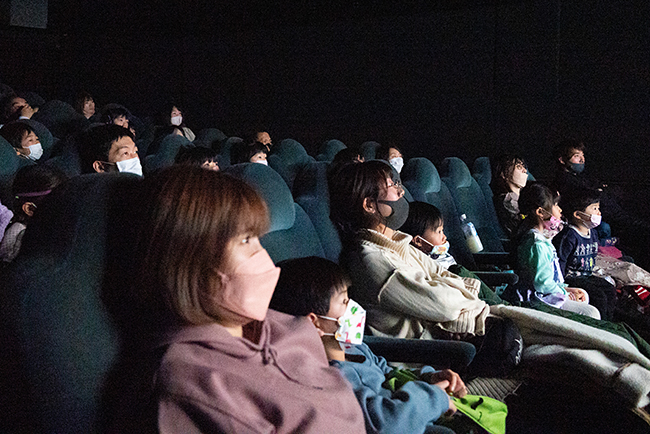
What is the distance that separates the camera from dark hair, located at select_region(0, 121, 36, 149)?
3455mm

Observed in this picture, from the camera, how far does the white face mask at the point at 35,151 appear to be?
3.45m

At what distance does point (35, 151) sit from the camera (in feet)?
11.4

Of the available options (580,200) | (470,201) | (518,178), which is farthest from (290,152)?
(580,200)

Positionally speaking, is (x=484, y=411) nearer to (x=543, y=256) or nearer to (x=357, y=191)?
(x=357, y=191)

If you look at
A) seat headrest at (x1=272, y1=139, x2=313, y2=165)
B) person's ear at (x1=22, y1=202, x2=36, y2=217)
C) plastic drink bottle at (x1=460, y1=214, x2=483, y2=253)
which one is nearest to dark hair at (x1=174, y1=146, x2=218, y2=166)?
person's ear at (x1=22, y1=202, x2=36, y2=217)

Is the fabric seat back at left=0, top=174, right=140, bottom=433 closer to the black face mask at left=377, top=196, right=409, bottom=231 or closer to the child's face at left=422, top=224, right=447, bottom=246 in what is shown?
the black face mask at left=377, top=196, right=409, bottom=231

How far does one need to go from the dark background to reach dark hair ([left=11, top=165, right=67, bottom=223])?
4.81m

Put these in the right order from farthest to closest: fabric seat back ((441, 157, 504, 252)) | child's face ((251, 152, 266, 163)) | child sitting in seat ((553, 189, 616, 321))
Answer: child's face ((251, 152, 266, 163)) < fabric seat back ((441, 157, 504, 252)) < child sitting in seat ((553, 189, 616, 321))

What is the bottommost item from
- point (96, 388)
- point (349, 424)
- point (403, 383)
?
point (403, 383)

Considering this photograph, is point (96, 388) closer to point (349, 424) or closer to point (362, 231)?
point (349, 424)

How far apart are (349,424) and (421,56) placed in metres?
6.08

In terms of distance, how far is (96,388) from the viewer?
896 mm

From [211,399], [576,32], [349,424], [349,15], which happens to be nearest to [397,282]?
[349,424]

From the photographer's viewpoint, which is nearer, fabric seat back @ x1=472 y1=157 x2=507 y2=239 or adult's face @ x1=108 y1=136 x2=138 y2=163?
adult's face @ x1=108 y1=136 x2=138 y2=163
